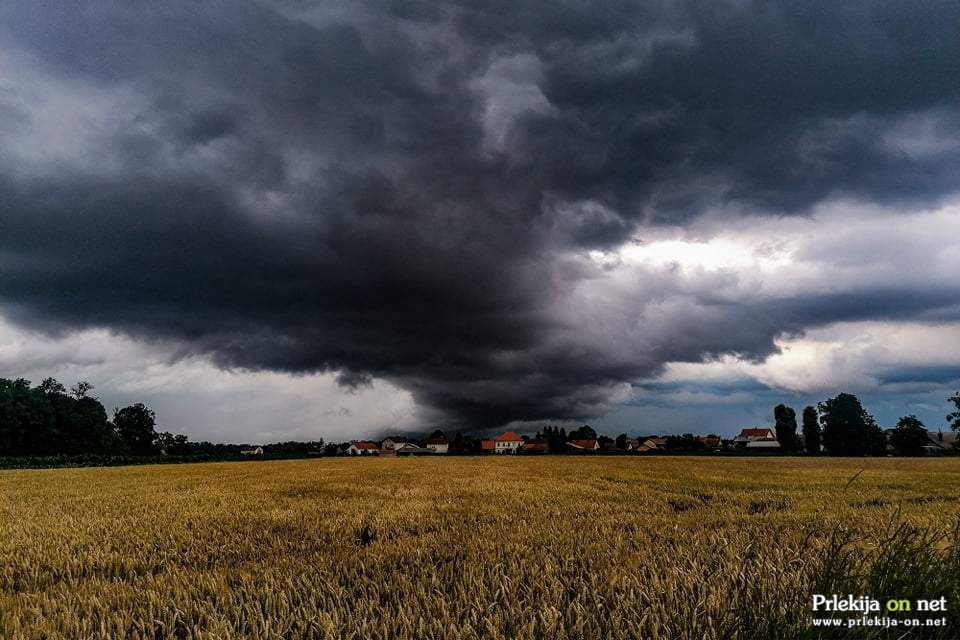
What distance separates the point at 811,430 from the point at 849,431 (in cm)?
1901

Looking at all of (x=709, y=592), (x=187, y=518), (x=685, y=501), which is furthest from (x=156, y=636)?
(x=685, y=501)

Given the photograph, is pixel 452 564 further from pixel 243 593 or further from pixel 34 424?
pixel 34 424

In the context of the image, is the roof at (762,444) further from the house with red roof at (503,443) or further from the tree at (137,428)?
the tree at (137,428)

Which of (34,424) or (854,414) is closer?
(34,424)

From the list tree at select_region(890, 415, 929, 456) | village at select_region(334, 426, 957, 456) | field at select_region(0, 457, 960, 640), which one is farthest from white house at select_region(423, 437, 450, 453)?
field at select_region(0, 457, 960, 640)

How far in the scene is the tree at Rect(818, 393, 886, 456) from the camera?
101 m

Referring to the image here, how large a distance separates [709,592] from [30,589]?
5.61 m

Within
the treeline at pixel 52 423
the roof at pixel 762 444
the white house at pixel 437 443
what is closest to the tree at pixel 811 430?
the roof at pixel 762 444

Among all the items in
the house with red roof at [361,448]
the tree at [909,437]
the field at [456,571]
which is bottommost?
the house with red roof at [361,448]

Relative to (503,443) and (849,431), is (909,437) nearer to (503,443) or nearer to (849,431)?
(849,431)

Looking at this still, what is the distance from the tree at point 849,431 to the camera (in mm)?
101188

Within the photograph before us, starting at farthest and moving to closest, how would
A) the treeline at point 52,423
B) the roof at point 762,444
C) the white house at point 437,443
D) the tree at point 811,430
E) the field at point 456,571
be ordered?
the white house at point 437,443 < the roof at point 762,444 < the tree at point 811,430 < the treeline at point 52,423 < the field at point 456,571

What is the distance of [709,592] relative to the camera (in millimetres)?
3301

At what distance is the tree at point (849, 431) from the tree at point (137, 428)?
542ft
